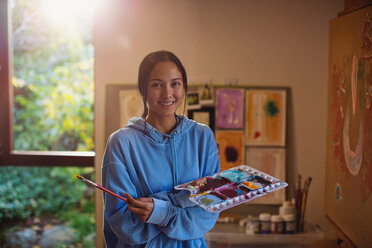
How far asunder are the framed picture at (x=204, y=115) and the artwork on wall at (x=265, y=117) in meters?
0.22

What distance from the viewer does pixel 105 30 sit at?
2250 millimetres

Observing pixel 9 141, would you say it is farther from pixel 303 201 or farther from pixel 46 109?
pixel 303 201

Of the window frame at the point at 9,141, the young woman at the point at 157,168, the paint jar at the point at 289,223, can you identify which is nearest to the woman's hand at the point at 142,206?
the young woman at the point at 157,168

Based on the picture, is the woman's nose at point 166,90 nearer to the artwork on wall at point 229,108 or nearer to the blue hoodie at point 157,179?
the blue hoodie at point 157,179

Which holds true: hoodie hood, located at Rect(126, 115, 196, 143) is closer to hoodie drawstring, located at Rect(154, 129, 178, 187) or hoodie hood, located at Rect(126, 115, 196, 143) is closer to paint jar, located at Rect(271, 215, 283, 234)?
hoodie drawstring, located at Rect(154, 129, 178, 187)

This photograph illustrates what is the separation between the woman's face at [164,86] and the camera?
1087 millimetres

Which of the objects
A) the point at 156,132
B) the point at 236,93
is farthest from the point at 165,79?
the point at 236,93

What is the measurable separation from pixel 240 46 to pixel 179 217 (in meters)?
1.45

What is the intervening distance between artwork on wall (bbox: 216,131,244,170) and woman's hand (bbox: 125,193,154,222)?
1.34m

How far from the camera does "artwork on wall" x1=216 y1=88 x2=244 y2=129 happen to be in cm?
229

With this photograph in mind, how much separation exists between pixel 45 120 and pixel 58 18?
0.75 metres

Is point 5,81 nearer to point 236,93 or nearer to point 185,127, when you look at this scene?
point 236,93

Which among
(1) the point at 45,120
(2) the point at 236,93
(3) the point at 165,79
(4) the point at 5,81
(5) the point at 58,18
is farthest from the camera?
(1) the point at 45,120

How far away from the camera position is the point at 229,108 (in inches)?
90.4
